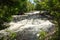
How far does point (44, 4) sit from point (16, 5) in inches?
50.6

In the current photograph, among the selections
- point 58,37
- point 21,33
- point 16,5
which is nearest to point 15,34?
point 21,33

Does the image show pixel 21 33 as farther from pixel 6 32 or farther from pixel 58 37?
pixel 58 37

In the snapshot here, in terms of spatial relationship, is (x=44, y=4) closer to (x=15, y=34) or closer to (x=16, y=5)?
(x=16, y=5)

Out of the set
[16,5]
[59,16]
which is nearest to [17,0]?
[16,5]

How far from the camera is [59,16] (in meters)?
6.45

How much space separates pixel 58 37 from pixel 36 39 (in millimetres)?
1904

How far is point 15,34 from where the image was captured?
8.73 metres

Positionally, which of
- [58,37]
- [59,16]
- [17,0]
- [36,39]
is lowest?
[36,39]

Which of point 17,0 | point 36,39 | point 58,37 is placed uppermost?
point 17,0

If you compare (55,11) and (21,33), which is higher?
(55,11)

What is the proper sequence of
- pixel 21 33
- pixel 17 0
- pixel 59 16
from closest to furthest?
pixel 59 16 < pixel 17 0 < pixel 21 33

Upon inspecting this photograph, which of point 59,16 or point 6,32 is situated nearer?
point 59,16

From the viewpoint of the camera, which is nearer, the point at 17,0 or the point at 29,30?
the point at 17,0

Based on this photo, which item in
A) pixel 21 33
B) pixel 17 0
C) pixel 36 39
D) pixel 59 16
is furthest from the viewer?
pixel 21 33
